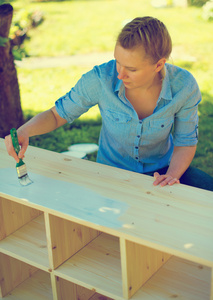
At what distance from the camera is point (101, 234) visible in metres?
2.55

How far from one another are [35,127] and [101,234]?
734 millimetres

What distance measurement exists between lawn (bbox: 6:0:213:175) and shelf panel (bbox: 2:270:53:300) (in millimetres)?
2137

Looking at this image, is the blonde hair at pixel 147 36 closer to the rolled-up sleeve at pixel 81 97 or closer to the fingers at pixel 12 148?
the rolled-up sleeve at pixel 81 97

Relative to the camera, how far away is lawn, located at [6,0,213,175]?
553cm

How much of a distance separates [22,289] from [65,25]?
8671mm

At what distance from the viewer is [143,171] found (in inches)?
111

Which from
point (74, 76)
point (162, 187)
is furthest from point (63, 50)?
point (162, 187)

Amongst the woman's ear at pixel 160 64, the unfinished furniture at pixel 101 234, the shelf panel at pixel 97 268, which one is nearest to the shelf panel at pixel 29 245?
the unfinished furniture at pixel 101 234

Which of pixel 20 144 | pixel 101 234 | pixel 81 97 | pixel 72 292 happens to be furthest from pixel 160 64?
pixel 72 292

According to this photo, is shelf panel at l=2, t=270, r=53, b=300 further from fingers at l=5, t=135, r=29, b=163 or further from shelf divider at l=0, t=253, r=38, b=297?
fingers at l=5, t=135, r=29, b=163

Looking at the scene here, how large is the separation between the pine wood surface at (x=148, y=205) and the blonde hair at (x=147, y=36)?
681 millimetres

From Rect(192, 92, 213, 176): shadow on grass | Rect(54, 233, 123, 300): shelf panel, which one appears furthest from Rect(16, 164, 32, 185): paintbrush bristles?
Rect(192, 92, 213, 176): shadow on grass

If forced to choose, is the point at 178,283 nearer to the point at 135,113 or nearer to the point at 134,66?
the point at 135,113

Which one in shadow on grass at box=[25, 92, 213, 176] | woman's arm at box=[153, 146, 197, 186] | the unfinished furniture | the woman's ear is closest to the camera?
the unfinished furniture
